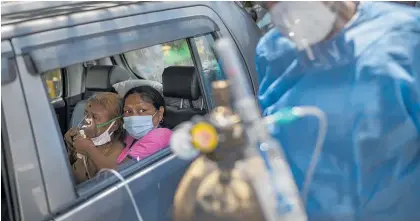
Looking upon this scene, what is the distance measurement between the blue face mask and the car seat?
0.65 feet

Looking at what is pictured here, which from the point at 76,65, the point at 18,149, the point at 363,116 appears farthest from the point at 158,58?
the point at 363,116

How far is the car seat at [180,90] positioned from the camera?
105 inches

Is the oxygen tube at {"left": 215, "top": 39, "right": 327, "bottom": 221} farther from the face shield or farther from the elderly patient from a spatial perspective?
the elderly patient

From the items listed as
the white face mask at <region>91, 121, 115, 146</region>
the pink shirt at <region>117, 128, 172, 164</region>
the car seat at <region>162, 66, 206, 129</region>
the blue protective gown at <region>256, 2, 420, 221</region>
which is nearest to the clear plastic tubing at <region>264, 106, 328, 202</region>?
the blue protective gown at <region>256, 2, 420, 221</region>

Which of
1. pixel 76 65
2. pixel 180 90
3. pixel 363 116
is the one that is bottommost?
pixel 180 90

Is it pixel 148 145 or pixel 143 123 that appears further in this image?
pixel 143 123

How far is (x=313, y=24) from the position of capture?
128cm

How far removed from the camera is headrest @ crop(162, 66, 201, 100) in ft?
8.75

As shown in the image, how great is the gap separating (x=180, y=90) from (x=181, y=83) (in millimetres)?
46

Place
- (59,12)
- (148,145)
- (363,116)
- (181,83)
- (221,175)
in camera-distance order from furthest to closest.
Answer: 1. (181,83)
2. (148,145)
3. (59,12)
4. (363,116)
5. (221,175)

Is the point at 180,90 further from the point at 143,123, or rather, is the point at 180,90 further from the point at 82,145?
the point at 82,145

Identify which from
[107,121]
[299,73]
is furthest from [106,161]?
[299,73]

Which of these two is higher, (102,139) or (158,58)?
(158,58)

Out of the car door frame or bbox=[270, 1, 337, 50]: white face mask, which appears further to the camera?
the car door frame
